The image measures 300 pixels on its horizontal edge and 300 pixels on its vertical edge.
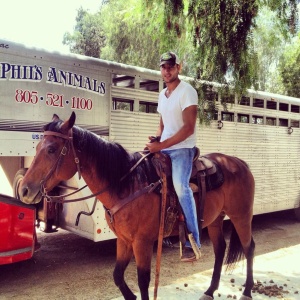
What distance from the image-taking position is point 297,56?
11039 millimetres

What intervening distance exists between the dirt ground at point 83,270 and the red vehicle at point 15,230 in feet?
1.72

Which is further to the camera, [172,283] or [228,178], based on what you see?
[172,283]

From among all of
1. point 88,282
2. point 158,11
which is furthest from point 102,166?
point 158,11

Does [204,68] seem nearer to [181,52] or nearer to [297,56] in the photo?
[181,52]

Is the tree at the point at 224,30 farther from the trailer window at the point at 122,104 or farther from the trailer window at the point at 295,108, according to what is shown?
the trailer window at the point at 295,108

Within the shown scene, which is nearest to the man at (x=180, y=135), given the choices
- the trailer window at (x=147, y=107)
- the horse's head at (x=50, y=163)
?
the horse's head at (x=50, y=163)

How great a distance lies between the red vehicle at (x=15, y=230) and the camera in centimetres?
485

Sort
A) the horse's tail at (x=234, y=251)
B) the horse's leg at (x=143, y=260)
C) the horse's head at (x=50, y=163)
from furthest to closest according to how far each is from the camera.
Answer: the horse's tail at (x=234, y=251) → the horse's leg at (x=143, y=260) → the horse's head at (x=50, y=163)

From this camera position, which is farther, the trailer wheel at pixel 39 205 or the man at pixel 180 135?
the trailer wheel at pixel 39 205

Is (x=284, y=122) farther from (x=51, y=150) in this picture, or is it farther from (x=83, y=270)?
(x=51, y=150)

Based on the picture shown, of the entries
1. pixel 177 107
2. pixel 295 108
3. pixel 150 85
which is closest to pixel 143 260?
pixel 177 107

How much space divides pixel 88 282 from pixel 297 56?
9230 millimetres

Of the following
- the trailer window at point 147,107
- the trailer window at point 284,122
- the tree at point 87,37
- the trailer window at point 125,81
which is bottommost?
the trailer window at point 284,122

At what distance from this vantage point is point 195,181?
416cm
